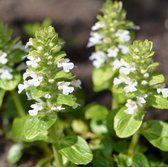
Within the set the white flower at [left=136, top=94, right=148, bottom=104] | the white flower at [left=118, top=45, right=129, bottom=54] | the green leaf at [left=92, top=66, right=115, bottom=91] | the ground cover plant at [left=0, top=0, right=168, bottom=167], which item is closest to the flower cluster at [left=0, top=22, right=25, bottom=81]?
the ground cover plant at [left=0, top=0, right=168, bottom=167]

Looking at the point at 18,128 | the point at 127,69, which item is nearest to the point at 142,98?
the point at 127,69

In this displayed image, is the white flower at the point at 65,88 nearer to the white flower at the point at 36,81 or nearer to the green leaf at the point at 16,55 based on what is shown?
the white flower at the point at 36,81

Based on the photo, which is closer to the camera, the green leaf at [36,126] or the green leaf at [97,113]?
the green leaf at [36,126]

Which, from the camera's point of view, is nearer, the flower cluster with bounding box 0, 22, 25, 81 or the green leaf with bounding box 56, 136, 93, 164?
the green leaf with bounding box 56, 136, 93, 164

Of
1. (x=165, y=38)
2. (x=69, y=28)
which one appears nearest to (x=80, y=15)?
(x=69, y=28)

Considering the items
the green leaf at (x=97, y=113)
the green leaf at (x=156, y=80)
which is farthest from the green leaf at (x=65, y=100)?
the green leaf at (x=97, y=113)

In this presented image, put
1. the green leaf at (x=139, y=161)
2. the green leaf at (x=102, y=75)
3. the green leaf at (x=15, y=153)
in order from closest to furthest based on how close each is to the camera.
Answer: the green leaf at (x=139, y=161), the green leaf at (x=102, y=75), the green leaf at (x=15, y=153)

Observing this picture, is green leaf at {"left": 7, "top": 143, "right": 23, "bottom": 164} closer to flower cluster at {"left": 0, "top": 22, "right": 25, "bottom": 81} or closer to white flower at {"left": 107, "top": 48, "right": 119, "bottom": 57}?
flower cluster at {"left": 0, "top": 22, "right": 25, "bottom": 81}
